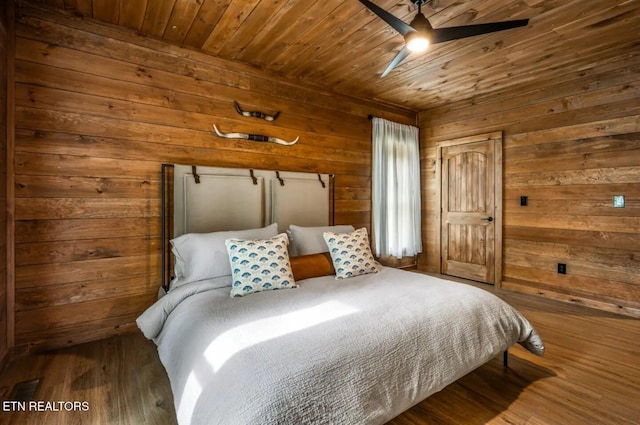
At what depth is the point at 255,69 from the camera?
3258 mm

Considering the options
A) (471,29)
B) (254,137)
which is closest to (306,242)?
(254,137)

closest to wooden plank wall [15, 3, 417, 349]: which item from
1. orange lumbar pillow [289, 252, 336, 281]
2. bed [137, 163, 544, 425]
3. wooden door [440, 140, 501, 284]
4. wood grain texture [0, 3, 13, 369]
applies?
wood grain texture [0, 3, 13, 369]

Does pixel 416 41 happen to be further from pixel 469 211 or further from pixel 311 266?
pixel 469 211

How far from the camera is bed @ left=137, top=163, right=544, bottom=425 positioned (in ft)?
3.72

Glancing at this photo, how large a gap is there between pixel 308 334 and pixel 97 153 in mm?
2303

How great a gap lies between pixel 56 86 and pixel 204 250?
1.69 metres

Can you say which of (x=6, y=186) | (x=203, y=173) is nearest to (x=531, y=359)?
(x=203, y=173)

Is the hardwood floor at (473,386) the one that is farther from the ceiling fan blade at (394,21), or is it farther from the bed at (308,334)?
the ceiling fan blade at (394,21)

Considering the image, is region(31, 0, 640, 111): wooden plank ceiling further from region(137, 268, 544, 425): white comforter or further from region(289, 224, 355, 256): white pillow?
region(137, 268, 544, 425): white comforter

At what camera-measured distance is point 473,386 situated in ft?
6.28

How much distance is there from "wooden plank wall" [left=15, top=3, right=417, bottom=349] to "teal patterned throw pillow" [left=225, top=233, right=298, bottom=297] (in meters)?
1.07

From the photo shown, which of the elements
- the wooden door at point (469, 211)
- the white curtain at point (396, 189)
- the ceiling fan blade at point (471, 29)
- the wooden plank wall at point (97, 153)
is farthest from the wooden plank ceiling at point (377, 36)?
the wooden door at point (469, 211)

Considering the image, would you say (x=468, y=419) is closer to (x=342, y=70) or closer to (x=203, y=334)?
(x=203, y=334)

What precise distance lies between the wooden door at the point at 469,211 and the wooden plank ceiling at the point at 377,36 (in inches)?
39.7
